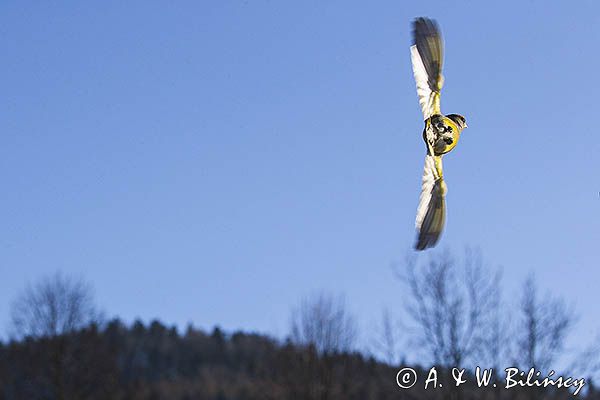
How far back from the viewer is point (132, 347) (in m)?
59.3

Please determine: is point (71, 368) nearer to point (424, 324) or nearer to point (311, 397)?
point (311, 397)

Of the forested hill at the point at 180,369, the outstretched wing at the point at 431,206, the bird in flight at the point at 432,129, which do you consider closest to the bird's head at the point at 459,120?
the bird in flight at the point at 432,129

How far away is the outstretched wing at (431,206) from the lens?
3.61m

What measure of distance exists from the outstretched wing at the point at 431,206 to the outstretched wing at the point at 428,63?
0.20 metres

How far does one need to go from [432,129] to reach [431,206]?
30cm

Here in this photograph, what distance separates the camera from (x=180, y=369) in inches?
2442

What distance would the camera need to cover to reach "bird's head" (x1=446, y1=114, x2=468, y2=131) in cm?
357

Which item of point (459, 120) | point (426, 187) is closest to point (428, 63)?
point (459, 120)

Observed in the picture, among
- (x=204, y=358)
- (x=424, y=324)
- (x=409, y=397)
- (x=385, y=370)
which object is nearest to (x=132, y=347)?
(x=204, y=358)

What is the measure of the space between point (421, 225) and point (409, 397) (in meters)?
36.1

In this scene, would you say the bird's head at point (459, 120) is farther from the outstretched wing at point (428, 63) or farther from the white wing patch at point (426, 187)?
the white wing patch at point (426, 187)

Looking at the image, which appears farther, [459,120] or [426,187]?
[426,187]

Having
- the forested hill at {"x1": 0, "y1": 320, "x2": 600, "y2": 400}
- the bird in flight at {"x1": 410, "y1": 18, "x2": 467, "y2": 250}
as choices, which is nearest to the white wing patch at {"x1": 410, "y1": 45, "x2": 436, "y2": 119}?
the bird in flight at {"x1": 410, "y1": 18, "x2": 467, "y2": 250}

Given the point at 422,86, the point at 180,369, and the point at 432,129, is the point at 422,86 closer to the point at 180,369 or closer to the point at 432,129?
the point at 432,129
